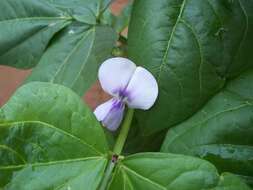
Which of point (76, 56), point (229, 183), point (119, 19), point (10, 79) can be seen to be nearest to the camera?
point (229, 183)

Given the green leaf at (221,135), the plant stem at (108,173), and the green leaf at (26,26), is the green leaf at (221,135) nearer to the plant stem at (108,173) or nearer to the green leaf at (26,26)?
the plant stem at (108,173)

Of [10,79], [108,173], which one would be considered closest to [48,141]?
[108,173]

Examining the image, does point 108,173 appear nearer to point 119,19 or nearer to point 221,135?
point 221,135

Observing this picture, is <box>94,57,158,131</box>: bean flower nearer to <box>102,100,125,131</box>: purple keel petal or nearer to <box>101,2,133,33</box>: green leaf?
<box>102,100,125,131</box>: purple keel petal

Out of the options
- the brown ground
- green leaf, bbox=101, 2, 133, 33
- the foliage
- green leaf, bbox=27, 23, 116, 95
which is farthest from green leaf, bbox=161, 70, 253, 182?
the brown ground

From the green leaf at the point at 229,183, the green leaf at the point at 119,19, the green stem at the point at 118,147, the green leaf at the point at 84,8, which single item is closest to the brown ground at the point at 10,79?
the green leaf at the point at 119,19

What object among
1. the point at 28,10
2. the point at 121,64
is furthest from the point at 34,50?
the point at 121,64

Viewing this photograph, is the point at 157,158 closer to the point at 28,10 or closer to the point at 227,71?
the point at 227,71
